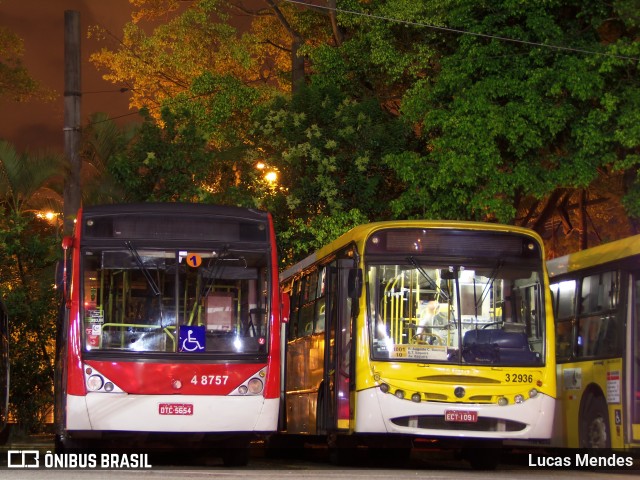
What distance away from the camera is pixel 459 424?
48.4 feet

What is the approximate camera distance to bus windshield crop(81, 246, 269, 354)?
14.3 m

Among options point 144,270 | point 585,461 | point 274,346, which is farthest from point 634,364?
point 144,270

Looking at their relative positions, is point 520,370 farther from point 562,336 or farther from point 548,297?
point 562,336

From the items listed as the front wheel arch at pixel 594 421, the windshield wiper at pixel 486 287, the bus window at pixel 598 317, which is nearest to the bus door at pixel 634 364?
the bus window at pixel 598 317

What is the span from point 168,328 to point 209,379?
2.53ft

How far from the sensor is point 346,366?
51.5ft

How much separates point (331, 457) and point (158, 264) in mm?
4531

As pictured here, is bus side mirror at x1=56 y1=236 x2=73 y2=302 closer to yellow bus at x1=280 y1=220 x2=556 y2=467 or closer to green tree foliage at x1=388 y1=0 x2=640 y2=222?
yellow bus at x1=280 y1=220 x2=556 y2=467

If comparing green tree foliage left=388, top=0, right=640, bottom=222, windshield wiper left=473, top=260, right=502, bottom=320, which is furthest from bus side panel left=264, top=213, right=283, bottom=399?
green tree foliage left=388, top=0, right=640, bottom=222

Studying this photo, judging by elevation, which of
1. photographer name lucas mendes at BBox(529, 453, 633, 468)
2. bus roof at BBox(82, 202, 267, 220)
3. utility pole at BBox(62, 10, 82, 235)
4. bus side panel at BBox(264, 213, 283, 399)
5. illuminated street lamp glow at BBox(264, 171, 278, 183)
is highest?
utility pole at BBox(62, 10, 82, 235)

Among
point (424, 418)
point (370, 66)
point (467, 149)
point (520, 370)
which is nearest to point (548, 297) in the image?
point (520, 370)

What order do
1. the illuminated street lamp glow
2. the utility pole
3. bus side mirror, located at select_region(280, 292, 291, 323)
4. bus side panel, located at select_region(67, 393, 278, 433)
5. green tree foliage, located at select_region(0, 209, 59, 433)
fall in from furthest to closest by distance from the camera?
1. the illuminated street lamp glow
2. green tree foliage, located at select_region(0, 209, 59, 433)
3. the utility pole
4. bus side mirror, located at select_region(280, 292, 291, 323)
5. bus side panel, located at select_region(67, 393, 278, 433)

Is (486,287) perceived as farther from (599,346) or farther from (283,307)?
(283,307)

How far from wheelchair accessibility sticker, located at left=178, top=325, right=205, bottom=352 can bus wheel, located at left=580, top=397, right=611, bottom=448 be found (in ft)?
18.7
